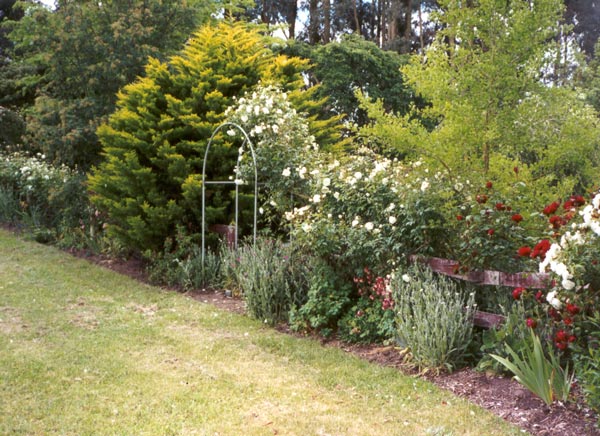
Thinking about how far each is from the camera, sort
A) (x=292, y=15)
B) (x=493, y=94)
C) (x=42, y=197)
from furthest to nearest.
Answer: (x=292, y=15) → (x=42, y=197) → (x=493, y=94)

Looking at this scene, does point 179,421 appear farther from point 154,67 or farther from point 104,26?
point 104,26

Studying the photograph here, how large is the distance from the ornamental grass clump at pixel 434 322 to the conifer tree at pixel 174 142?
3.84 meters

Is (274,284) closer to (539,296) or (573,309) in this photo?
(539,296)

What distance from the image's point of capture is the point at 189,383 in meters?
4.30

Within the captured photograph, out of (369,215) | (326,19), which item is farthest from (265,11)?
(369,215)

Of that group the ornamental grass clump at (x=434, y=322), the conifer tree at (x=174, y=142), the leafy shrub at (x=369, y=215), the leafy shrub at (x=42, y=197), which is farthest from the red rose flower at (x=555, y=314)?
the leafy shrub at (x=42, y=197)

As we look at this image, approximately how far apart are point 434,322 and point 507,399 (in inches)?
30.2

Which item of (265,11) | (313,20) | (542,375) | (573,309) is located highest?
(265,11)

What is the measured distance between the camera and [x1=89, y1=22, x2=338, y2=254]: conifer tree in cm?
796

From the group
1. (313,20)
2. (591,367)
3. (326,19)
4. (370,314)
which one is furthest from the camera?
(313,20)

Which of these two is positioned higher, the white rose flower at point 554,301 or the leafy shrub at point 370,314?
the white rose flower at point 554,301

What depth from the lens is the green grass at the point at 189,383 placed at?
3584 millimetres

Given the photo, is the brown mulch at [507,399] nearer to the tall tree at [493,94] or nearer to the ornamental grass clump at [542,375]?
the ornamental grass clump at [542,375]

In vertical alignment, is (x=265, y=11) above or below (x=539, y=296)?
above
